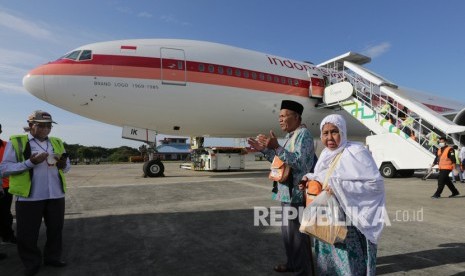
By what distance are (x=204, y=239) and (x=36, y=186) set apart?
2.38 m

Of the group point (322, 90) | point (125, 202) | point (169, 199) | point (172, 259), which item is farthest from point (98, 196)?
point (322, 90)

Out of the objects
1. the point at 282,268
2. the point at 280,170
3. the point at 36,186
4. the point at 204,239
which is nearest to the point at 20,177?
the point at 36,186

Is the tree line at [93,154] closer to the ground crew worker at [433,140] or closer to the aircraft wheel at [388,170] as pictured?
the aircraft wheel at [388,170]

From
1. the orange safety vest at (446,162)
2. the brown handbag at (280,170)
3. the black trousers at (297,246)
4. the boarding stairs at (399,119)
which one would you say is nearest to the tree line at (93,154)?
the boarding stairs at (399,119)

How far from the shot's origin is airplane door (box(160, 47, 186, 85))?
479 inches

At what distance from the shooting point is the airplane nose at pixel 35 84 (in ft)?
36.6

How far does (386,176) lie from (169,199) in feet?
34.9

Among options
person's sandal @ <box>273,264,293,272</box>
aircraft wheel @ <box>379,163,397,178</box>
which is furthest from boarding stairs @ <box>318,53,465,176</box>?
person's sandal @ <box>273,264,293,272</box>

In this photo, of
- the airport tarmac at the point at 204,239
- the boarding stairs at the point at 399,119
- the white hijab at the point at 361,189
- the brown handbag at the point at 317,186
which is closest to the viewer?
the white hijab at the point at 361,189

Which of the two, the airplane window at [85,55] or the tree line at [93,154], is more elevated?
the airplane window at [85,55]

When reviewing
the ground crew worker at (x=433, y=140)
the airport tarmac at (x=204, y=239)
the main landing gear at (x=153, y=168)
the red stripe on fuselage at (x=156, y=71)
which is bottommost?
the airport tarmac at (x=204, y=239)

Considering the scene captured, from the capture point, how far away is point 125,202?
7.76m

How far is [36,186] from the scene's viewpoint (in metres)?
3.65

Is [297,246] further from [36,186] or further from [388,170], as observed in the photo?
[388,170]
